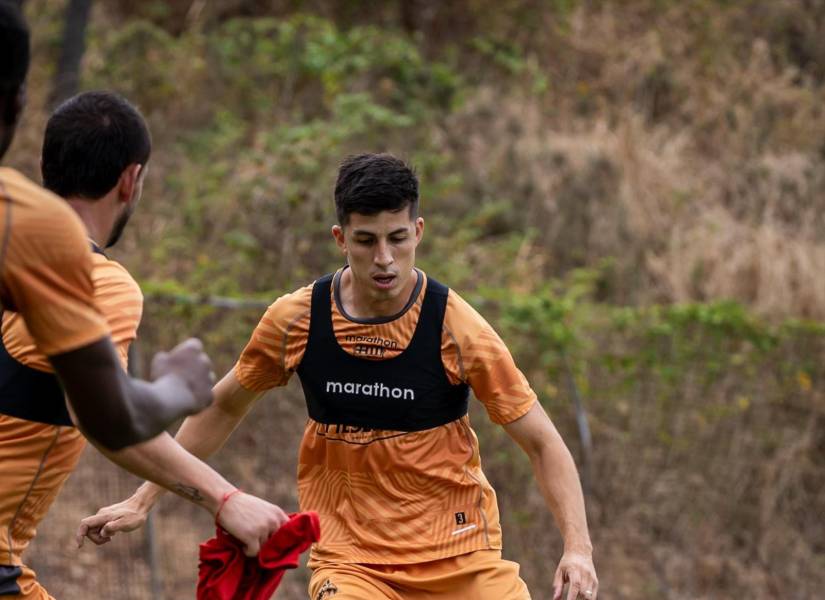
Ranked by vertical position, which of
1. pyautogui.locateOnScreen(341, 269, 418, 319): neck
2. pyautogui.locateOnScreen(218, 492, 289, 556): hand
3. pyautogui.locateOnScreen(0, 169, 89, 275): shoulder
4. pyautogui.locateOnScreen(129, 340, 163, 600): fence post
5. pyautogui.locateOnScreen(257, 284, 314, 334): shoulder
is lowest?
pyautogui.locateOnScreen(129, 340, 163, 600): fence post

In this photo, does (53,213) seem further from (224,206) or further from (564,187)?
(564,187)

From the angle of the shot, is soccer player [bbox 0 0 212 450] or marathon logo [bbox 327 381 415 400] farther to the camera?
marathon logo [bbox 327 381 415 400]

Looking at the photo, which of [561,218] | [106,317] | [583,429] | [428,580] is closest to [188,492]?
[106,317]

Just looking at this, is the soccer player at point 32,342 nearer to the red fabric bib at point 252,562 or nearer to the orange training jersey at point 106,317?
the orange training jersey at point 106,317

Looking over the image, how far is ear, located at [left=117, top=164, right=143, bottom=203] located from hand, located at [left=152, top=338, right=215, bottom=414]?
88cm

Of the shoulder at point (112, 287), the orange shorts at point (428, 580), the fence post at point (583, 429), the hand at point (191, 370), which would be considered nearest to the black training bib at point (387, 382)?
the orange shorts at point (428, 580)

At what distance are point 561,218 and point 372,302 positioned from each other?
9.04 meters

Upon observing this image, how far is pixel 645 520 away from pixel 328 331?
19.1 ft

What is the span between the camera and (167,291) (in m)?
8.07

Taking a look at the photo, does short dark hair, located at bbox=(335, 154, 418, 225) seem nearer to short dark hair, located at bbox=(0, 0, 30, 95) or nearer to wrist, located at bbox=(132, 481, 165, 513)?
wrist, located at bbox=(132, 481, 165, 513)

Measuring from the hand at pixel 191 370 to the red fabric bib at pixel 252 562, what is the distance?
47 centimetres

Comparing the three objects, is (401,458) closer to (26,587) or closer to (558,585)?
(558,585)

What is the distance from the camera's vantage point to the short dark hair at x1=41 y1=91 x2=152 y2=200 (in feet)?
11.9

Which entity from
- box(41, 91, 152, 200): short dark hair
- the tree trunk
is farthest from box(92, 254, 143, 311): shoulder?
the tree trunk
